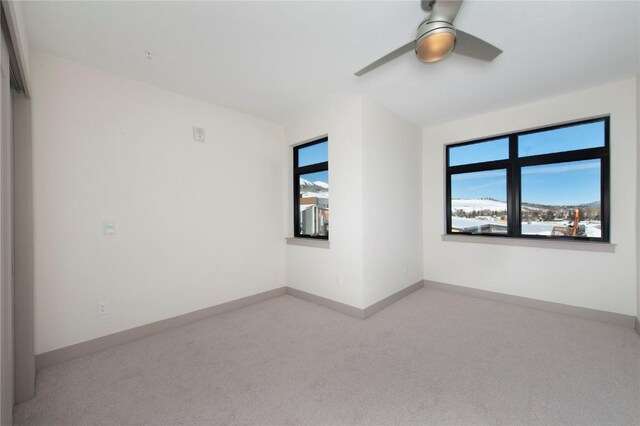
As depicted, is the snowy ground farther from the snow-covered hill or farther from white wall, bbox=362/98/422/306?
white wall, bbox=362/98/422/306

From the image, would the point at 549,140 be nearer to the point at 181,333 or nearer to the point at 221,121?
the point at 221,121

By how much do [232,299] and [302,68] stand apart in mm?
2766

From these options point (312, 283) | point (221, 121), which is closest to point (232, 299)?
point (312, 283)

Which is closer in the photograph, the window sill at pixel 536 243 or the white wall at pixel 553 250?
the white wall at pixel 553 250

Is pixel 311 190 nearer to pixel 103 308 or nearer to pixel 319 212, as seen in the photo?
pixel 319 212

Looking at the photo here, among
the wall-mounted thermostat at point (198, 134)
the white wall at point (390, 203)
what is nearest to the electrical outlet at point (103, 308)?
the wall-mounted thermostat at point (198, 134)

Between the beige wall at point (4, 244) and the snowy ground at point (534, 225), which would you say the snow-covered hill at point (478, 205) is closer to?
the snowy ground at point (534, 225)

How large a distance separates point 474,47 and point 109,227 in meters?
3.34

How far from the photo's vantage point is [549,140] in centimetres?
323

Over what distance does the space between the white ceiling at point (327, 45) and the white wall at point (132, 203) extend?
0.30 metres

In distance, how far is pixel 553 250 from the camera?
3139mm

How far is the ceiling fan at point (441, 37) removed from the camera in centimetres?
158

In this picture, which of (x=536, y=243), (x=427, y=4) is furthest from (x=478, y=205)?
(x=427, y=4)

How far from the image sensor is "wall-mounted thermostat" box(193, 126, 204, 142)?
302 cm
